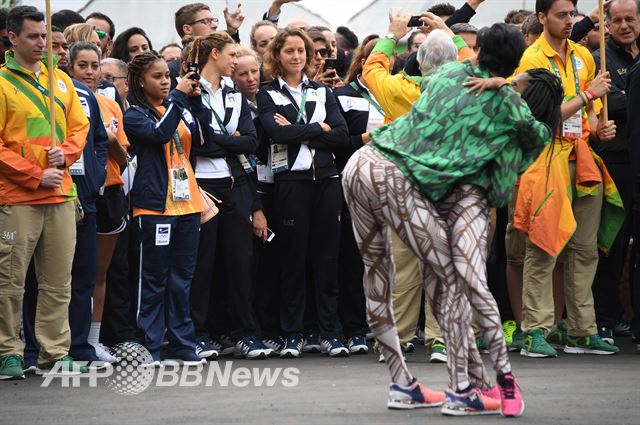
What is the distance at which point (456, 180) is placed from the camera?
6.75 metres

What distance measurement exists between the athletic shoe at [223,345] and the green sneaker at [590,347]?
2490 millimetres

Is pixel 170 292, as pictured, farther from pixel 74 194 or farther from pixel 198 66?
pixel 198 66

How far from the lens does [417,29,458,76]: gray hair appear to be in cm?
816

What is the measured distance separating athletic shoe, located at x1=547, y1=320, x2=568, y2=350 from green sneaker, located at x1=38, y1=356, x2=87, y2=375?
3.65m

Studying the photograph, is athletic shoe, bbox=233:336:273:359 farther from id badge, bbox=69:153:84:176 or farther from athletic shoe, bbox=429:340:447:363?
id badge, bbox=69:153:84:176

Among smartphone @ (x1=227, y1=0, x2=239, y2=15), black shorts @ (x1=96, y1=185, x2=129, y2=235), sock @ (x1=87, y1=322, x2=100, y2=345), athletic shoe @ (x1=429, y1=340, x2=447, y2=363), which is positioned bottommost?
athletic shoe @ (x1=429, y1=340, x2=447, y2=363)

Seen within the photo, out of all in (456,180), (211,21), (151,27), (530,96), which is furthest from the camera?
(151,27)

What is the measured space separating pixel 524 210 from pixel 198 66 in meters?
2.58

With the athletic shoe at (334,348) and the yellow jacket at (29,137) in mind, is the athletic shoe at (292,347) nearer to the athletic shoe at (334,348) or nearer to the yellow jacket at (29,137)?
the athletic shoe at (334,348)

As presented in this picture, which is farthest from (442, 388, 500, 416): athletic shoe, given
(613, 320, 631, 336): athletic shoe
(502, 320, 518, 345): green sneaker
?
→ (613, 320, 631, 336): athletic shoe

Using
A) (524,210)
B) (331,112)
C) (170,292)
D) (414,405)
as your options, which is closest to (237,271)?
(170,292)

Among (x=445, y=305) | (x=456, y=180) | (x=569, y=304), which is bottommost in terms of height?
(x=569, y=304)

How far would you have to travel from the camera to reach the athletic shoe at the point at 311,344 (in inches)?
395

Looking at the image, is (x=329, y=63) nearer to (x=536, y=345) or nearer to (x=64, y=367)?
(x=536, y=345)
